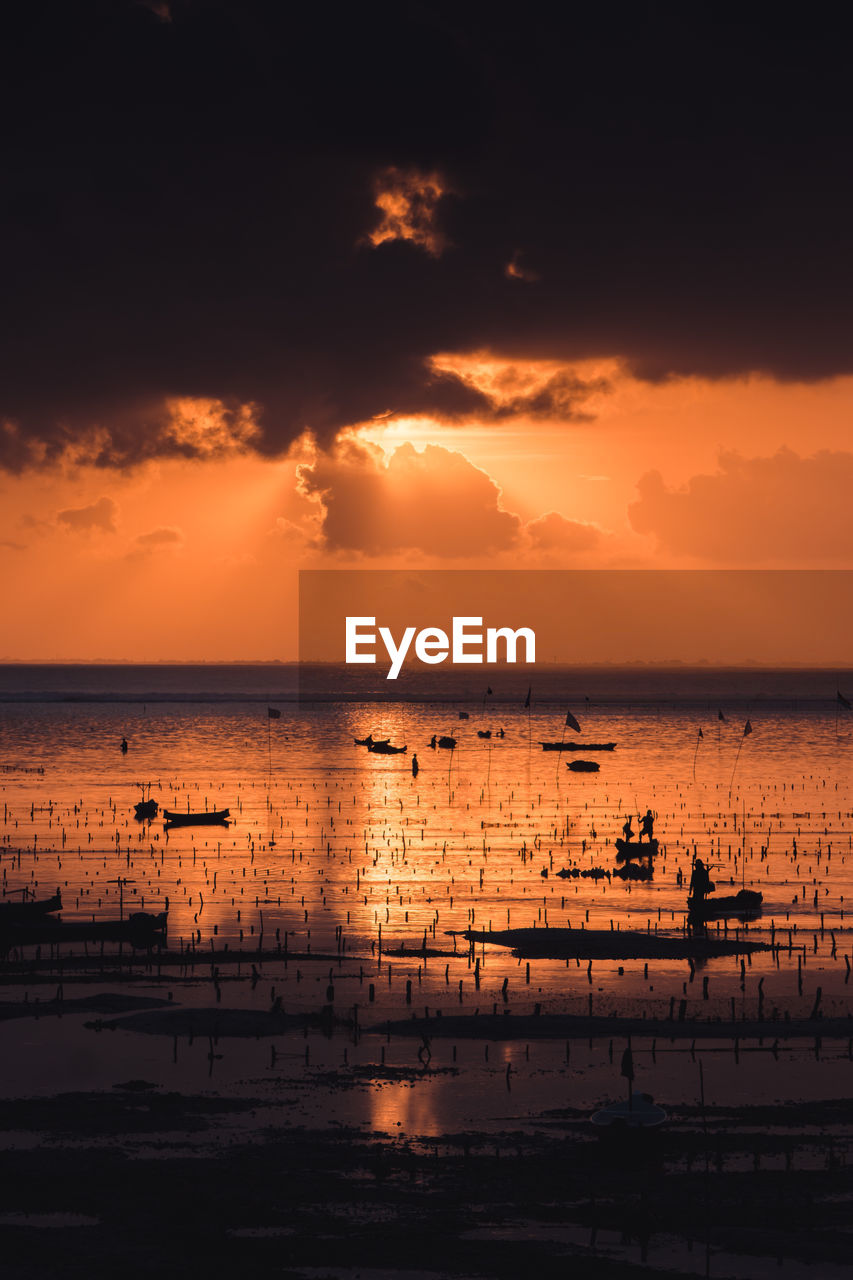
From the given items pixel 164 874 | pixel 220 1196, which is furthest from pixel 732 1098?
pixel 164 874

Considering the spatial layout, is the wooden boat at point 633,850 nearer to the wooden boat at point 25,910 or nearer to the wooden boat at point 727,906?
the wooden boat at point 727,906

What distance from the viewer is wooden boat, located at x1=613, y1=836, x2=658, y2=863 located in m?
80.2

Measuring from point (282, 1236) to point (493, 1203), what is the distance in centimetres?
467

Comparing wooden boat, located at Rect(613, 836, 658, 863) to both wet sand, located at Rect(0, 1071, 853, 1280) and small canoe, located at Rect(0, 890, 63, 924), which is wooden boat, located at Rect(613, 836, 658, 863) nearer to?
small canoe, located at Rect(0, 890, 63, 924)

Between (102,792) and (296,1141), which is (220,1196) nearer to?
(296,1141)

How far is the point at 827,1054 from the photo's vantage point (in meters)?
42.0

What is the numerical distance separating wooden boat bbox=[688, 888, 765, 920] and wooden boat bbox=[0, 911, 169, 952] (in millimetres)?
22171

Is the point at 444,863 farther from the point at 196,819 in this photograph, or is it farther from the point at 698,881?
the point at 196,819

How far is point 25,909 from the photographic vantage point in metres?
58.8

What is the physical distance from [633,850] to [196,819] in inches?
1237

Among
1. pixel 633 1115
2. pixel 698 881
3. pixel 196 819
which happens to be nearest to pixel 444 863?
pixel 698 881

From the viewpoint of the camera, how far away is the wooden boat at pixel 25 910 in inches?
2276

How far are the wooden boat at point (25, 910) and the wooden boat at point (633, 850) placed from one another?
32439mm

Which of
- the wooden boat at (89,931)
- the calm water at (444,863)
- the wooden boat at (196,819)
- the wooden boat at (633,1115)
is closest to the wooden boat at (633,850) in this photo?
the calm water at (444,863)
